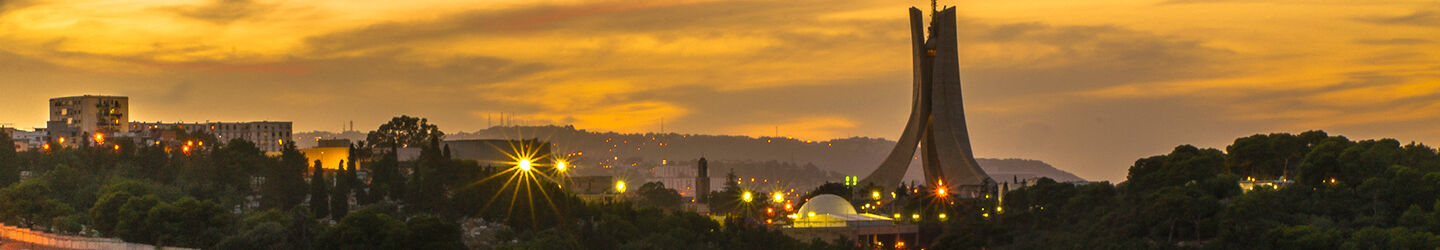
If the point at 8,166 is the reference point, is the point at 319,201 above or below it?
below

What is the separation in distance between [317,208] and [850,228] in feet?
74.2

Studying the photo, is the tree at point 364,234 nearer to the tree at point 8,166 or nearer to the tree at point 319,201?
the tree at point 319,201

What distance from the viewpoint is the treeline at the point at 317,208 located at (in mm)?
47938

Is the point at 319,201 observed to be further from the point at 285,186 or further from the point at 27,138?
the point at 27,138

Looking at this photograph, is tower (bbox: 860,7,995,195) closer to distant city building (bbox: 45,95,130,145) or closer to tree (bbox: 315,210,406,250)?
tree (bbox: 315,210,406,250)

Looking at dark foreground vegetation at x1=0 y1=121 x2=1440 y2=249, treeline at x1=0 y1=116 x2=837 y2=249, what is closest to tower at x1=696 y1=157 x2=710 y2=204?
treeline at x1=0 y1=116 x2=837 y2=249

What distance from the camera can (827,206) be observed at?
78.1 m

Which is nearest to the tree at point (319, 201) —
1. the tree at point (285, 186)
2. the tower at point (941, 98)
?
the tree at point (285, 186)

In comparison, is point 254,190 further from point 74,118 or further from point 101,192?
point 74,118

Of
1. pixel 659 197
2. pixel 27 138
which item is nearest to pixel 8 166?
pixel 659 197

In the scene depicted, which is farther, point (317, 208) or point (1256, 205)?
point (317, 208)

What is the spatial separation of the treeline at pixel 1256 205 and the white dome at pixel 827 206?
12807 mm

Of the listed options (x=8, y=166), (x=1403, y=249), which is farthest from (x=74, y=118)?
(x=1403, y=249)

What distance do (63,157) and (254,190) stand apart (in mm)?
12534
